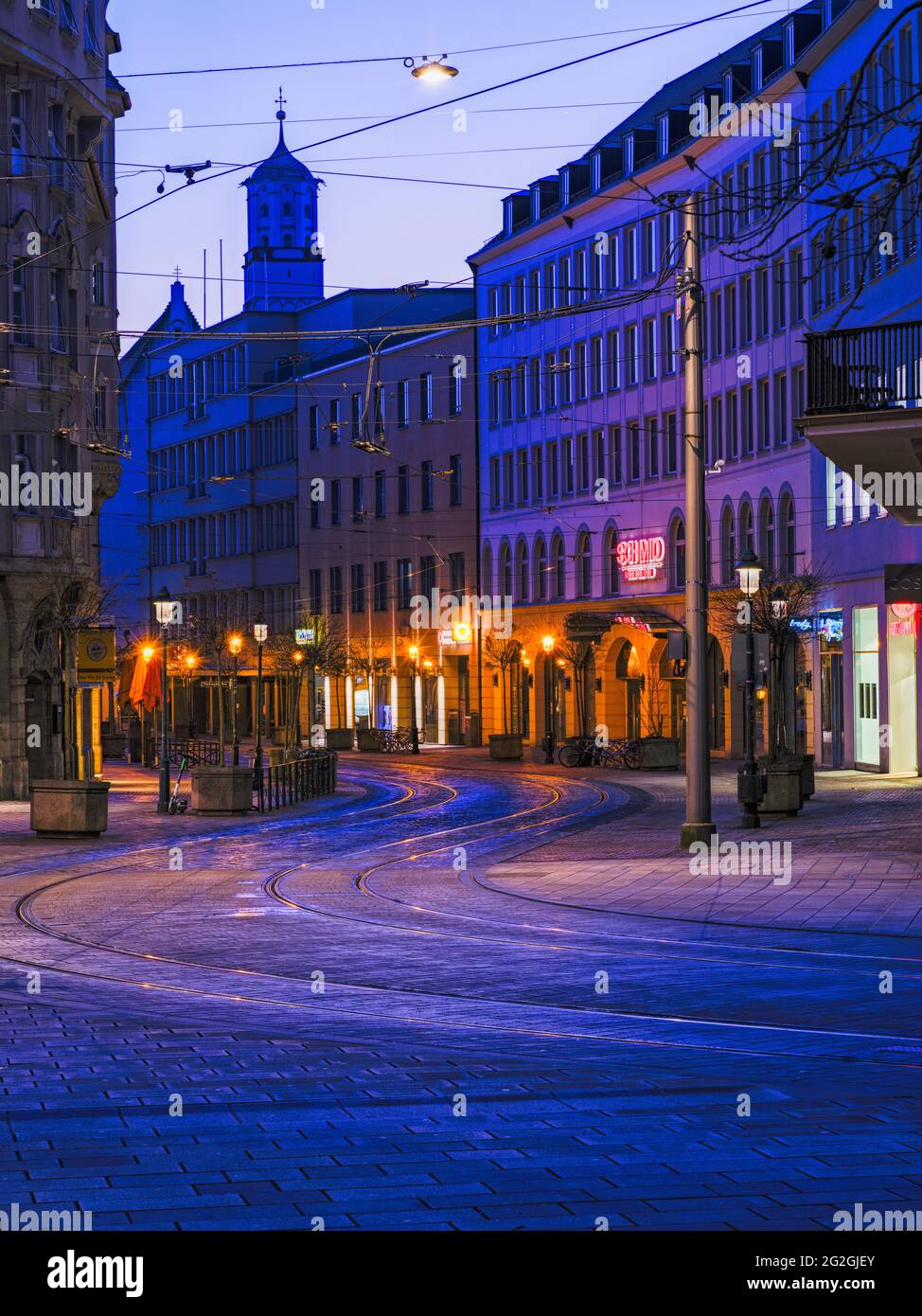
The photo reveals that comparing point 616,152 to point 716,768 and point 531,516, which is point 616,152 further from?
point 716,768

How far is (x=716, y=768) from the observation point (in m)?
50.1

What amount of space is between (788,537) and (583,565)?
16.0 metres

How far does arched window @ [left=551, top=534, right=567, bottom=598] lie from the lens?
228 ft

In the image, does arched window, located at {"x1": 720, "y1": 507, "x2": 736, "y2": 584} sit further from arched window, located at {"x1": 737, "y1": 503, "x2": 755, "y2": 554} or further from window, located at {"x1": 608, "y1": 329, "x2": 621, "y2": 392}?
window, located at {"x1": 608, "y1": 329, "x2": 621, "y2": 392}

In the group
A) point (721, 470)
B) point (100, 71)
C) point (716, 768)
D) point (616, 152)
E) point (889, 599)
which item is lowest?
point (716, 768)

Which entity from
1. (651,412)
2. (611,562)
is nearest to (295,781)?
(651,412)

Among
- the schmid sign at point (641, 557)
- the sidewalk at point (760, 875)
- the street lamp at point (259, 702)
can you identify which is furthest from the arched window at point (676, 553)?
the sidewalk at point (760, 875)

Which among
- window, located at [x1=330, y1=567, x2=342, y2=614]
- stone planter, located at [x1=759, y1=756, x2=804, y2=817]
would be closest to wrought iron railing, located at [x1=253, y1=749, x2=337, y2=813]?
stone planter, located at [x1=759, y1=756, x2=804, y2=817]

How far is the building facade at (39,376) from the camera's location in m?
37.9

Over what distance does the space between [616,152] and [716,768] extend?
24.6m

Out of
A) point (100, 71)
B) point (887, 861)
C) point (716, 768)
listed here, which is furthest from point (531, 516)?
point (887, 861)

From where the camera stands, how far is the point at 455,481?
7762 cm

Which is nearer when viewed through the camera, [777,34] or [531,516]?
[777,34]
